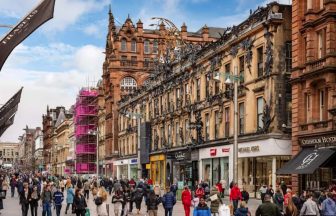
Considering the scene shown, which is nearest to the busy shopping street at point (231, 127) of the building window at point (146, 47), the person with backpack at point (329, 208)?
the person with backpack at point (329, 208)

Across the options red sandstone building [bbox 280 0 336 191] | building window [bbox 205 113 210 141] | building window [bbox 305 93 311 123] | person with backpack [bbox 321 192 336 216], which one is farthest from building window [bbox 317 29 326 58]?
building window [bbox 205 113 210 141]

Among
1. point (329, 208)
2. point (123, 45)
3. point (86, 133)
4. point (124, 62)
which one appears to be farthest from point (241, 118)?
point (86, 133)

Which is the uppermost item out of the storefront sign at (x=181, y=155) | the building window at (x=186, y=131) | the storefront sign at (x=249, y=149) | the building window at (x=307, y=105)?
the building window at (x=307, y=105)

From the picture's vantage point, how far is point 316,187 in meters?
35.3

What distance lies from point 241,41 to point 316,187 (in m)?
13.6

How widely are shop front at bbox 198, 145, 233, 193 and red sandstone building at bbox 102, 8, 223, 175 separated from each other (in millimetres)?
34675

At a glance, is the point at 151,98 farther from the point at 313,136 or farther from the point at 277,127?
the point at 313,136

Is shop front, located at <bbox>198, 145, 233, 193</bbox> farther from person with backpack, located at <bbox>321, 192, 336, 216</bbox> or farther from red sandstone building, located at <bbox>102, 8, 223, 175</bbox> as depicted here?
red sandstone building, located at <bbox>102, 8, 223, 175</bbox>

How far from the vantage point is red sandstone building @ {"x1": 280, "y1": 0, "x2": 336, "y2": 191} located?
33.4m

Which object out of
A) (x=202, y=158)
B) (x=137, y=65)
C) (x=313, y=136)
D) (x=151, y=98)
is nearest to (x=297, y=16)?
(x=313, y=136)

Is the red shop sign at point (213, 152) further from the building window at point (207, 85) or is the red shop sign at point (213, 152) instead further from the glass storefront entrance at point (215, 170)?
the building window at point (207, 85)

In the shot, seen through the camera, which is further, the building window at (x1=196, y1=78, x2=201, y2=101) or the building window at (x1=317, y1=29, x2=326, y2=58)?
the building window at (x1=196, y1=78, x2=201, y2=101)

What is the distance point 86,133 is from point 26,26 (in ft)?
294

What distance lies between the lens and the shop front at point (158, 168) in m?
65.4
